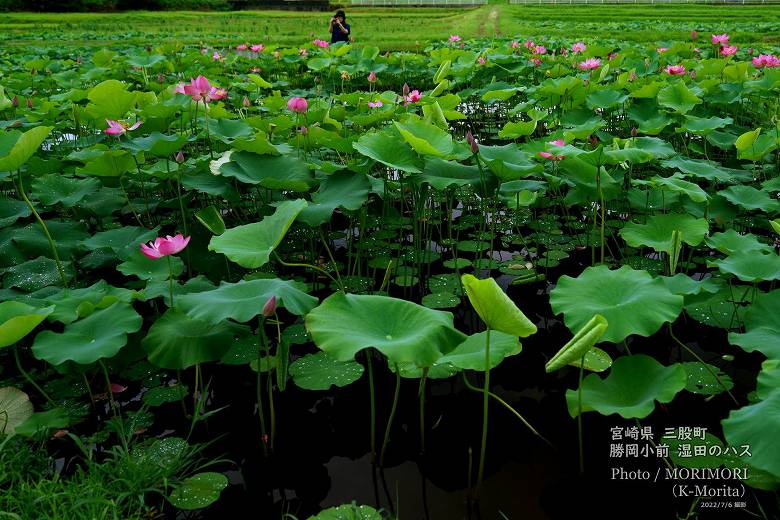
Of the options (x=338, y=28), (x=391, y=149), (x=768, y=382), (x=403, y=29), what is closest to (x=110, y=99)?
(x=391, y=149)

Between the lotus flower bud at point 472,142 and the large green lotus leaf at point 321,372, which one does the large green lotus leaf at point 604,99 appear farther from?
the large green lotus leaf at point 321,372

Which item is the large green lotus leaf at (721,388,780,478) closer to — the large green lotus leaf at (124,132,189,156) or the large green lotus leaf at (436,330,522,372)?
the large green lotus leaf at (436,330,522,372)

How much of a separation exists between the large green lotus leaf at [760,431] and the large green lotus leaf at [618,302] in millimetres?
310

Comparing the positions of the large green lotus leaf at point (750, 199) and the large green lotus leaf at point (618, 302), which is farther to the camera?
the large green lotus leaf at point (750, 199)

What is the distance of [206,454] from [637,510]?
1162 mm

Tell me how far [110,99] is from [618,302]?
7.36 ft

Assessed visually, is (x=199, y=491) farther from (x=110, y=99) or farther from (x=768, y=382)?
(x=110, y=99)

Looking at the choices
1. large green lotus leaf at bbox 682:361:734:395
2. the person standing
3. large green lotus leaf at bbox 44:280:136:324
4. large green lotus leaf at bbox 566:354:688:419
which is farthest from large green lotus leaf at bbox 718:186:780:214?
the person standing

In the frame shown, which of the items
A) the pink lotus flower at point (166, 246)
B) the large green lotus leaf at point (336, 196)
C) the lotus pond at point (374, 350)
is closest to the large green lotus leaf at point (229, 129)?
the lotus pond at point (374, 350)

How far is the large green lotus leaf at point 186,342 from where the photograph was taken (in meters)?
1.58

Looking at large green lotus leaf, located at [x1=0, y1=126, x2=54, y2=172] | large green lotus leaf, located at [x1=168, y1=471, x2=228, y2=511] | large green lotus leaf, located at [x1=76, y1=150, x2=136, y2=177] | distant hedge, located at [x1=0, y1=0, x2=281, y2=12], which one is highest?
distant hedge, located at [x1=0, y1=0, x2=281, y2=12]

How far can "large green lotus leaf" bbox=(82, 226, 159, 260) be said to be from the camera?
2191 millimetres

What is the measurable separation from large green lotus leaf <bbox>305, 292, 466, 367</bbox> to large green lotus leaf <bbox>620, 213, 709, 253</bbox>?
3.50 feet

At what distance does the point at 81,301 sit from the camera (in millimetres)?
1768
